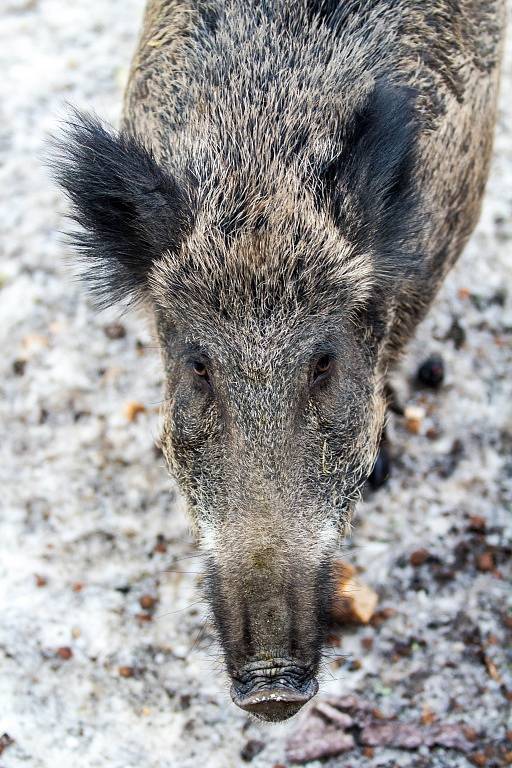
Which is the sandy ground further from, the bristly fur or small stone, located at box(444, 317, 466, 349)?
the bristly fur

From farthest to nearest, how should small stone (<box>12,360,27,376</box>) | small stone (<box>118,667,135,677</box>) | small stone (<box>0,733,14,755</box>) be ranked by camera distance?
small stone (<box>12,360,27,376</box>), small stone (<box>118,667,135,677</box>), small stone (<box>0,733,14,755</box>)

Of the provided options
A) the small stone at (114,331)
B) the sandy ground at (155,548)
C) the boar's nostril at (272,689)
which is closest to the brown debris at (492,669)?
the sandy ground at (155,548)

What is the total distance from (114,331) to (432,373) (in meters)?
1.60

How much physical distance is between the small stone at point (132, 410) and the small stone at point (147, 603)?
905 mm

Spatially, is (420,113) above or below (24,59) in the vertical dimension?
below

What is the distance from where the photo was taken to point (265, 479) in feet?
8.52

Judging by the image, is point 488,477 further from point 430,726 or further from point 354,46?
point 354,46

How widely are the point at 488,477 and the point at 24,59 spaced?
386 cm

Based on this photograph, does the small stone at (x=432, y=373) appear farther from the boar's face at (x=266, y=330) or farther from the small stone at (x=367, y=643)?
the boar's face at (x=266, y=330)

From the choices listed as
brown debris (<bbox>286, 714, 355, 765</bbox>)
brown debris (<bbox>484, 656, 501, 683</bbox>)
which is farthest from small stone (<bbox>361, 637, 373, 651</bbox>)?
brown debris (<bbox>484, 656, 501, 683</bbox>)

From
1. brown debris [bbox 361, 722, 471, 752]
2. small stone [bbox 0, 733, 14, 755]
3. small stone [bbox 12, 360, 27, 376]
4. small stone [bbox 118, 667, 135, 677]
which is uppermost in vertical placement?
small stone [bbox 12, 360, 27, 376]

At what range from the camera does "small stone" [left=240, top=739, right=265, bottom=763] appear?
10.9 ft

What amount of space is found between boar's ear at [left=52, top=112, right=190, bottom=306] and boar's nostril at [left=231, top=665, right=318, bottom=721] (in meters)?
1.30

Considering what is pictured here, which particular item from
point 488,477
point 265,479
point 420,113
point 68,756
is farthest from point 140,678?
point 420,113
